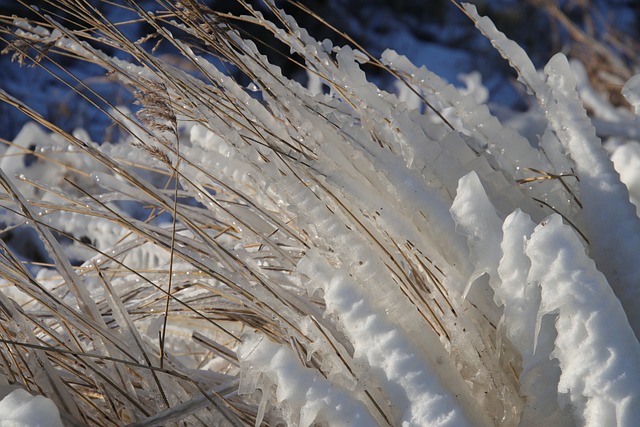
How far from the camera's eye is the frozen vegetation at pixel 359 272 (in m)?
0.60

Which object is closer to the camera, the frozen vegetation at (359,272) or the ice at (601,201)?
the frozen vegetation at (359,272)

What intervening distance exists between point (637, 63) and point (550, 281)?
3761 millimetres

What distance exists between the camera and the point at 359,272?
2.17ft

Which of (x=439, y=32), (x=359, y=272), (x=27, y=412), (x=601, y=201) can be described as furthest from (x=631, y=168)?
(x=439, y=32)

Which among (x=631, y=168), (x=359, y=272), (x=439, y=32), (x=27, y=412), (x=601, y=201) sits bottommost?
(x=27, y=412)

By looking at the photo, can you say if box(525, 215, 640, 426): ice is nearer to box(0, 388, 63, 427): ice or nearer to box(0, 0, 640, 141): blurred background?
box(0, 388, 63, 427): ice

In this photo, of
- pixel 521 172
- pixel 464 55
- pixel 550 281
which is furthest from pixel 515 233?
pixel 464 55

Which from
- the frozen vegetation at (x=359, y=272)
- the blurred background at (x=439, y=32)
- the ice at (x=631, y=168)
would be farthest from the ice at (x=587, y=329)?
the blurred background at (x=439, y=32)

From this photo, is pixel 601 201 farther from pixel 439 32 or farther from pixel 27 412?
pixel 439 32

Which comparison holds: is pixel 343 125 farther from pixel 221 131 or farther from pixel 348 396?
pixel 348 396

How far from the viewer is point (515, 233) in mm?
593

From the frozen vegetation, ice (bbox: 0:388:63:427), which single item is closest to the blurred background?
the frozen vegetation

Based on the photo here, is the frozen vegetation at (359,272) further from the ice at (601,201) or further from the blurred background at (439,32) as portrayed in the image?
the blurred background at (439,32)

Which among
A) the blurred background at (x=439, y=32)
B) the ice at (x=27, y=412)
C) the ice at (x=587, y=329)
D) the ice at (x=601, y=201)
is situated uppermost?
the blurred background at (x=439, y=32)
